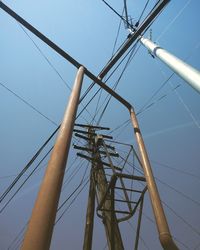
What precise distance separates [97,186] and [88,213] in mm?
1019

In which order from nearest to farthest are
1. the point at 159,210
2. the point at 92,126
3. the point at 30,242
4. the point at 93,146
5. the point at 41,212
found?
the point at 30,242 < the point at 41,212 < the point at 159,210 < the point at 93,146 < the point at 92,126

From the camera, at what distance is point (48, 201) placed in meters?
1.62

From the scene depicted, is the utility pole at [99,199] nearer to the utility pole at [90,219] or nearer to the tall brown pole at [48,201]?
the utility pole at [90,219]

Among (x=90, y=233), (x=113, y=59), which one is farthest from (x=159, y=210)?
(x=113, y=59)

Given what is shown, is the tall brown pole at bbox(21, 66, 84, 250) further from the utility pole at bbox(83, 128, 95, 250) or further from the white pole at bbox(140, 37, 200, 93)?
the utility pole at bbox(83, 128, 95, 250)

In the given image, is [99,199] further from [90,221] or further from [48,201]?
[48,201]

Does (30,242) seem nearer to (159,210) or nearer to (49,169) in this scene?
(49,169)

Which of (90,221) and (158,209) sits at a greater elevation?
(90,221)

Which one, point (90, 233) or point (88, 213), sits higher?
point (88, 213)

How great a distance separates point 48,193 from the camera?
66.4 inches

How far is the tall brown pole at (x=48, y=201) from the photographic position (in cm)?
137

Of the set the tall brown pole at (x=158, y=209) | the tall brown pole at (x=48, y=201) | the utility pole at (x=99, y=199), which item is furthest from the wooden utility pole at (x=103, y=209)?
the tall brown pole at (x=48, y=201)

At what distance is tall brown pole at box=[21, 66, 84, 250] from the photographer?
4.49 ft

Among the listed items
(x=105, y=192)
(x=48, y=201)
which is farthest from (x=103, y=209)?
(x=48, y=201)
